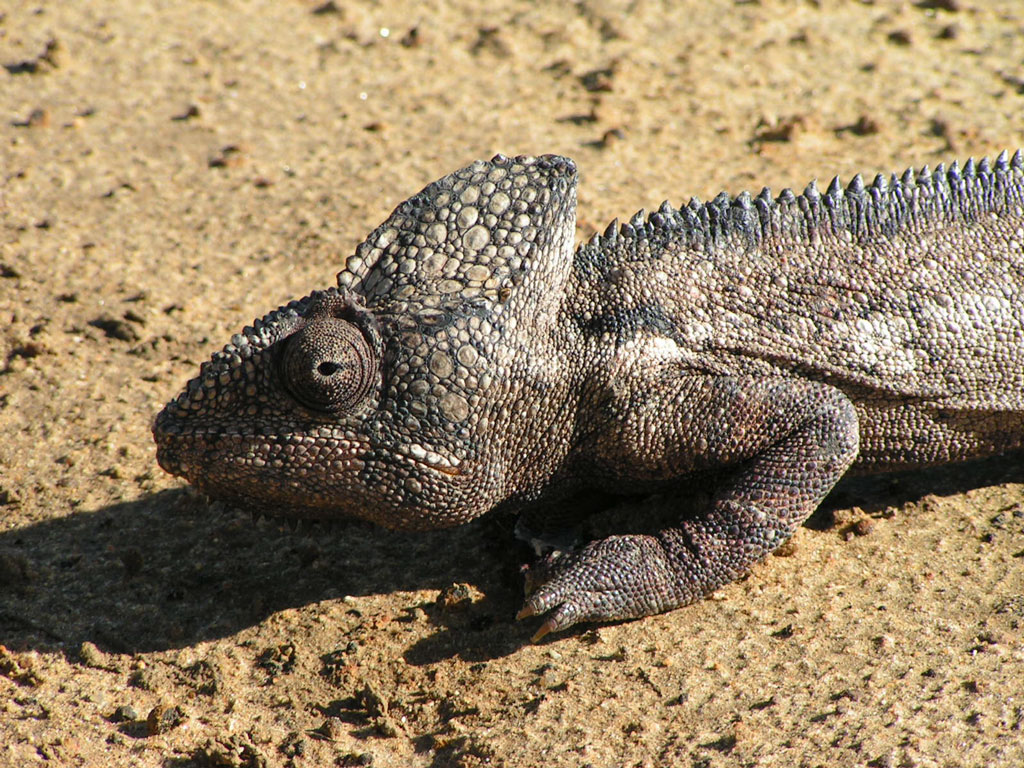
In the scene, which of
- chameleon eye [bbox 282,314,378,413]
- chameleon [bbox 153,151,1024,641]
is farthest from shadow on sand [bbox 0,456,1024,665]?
chameleon eye [bbox 282,314,378,413]

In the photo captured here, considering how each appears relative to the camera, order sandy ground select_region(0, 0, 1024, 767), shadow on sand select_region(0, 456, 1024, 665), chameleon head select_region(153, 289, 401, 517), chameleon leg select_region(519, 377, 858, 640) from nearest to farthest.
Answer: sandy ground select_region(0, 0, 1024, 767) < chameleon head select_region(153, 289, 401, 517) < chameleon leg select_region(519, 377, 858, 640) < shadow on sand select_region(0, 456, 1024, 665)

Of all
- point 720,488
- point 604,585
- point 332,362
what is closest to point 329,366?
point 332,362

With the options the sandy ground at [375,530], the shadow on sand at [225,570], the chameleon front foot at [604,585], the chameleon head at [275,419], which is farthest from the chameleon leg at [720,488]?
the chameleon head at [275,419]

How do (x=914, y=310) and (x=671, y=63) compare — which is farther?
(x=671, y=63)

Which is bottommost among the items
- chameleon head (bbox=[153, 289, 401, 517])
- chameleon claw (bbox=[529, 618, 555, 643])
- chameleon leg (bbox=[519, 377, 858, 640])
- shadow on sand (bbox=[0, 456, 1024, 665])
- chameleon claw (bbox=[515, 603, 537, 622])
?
shadow on sand (bbox=[0, 456, 1024, 665])

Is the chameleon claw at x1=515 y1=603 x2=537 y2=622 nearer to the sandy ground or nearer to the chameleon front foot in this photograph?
the chameleon front foot

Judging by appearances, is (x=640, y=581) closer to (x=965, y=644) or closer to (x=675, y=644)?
(x=675, y=644)

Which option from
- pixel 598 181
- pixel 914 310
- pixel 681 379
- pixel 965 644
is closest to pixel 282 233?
pixel 598 181
